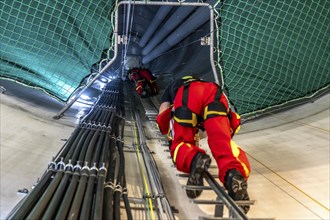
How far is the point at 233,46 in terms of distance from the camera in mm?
4016

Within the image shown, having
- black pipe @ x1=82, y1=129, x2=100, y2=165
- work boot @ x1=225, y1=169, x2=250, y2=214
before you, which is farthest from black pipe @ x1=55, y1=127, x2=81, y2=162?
work boot @ x1=225, y1=169, x2=250, y2=214

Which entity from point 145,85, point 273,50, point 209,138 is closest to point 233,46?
point 273,50

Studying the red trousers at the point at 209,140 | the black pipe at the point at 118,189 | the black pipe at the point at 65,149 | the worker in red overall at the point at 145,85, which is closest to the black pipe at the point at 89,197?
the black pipe at the point at 118,189

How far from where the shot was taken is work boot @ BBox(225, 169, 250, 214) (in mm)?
1841

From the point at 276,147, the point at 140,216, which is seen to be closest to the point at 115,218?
the point at 140,216

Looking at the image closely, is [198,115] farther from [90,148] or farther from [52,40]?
[52,40]

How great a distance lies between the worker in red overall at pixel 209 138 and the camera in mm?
1926

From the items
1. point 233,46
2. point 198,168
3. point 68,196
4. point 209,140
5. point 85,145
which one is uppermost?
point 233,46

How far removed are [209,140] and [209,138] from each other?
0.05 feet

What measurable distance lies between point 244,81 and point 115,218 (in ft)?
9.10

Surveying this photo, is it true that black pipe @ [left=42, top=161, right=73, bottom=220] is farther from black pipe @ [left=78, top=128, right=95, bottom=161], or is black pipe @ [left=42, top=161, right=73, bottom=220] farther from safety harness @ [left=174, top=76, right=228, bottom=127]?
safety harness @ [left=174, top=76, right=228, bottom=127]

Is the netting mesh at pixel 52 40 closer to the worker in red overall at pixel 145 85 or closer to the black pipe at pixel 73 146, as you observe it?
the black pipe at pixel 73 146

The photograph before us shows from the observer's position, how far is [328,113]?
3.65 metres

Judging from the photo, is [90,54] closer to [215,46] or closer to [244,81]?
[215,46]
